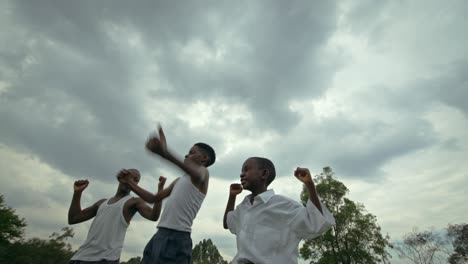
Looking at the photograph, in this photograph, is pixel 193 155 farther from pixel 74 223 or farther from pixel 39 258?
pixel 39 258

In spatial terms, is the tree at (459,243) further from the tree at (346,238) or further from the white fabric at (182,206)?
the white fabric at (182,206)

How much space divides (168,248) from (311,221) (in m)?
1.78

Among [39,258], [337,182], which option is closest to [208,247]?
[39,258]

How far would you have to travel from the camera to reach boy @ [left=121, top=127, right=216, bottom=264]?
331 centimetres

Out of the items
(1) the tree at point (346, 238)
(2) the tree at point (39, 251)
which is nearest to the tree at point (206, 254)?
(2) the tree at point (39, 251)

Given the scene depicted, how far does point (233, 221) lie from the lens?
3.66m

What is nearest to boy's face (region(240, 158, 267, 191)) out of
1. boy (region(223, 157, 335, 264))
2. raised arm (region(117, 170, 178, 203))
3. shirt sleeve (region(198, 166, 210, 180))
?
boy (region(223, 157, 335, 264))

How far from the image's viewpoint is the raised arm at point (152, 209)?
4.06 meters

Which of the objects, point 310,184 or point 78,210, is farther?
point 78,210

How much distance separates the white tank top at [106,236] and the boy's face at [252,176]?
209 cm

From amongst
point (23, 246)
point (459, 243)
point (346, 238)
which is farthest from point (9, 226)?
point (459, 243)

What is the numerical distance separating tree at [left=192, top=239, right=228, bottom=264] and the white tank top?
63.7 metres

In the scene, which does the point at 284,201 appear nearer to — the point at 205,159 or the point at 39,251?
the point at 205,159

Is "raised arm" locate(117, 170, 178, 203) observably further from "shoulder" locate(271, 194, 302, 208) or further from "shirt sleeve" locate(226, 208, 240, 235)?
"shoulder" locate(271, 194, 302, 208)
